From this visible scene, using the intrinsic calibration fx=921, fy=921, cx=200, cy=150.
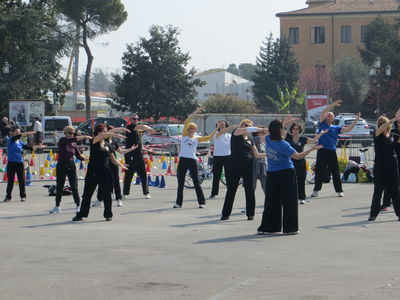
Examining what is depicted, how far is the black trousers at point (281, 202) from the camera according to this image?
42.5 ft

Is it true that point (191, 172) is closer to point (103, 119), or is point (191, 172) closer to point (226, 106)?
point (103, 119)

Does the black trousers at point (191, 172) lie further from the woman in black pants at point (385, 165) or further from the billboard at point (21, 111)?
the billboard at point (21, 111)

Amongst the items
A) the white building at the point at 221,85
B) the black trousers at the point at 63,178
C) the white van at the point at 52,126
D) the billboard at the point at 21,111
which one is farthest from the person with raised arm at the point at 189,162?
the white building at the point at 221,85

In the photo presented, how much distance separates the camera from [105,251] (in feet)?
37.4

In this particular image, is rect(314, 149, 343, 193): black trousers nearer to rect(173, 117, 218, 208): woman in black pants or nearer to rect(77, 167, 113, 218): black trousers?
rect(173, 117, 218, 208): woman in black pants

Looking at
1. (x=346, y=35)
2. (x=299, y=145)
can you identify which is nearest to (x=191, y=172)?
(x=299, y=145)

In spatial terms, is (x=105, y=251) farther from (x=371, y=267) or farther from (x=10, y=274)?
(x=371, y=267)

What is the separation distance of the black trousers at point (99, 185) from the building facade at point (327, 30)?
89.0 meters

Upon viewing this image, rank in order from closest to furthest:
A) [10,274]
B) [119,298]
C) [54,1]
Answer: [119,298] → [10,274] → [54,1]

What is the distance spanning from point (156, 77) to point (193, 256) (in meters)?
54.6

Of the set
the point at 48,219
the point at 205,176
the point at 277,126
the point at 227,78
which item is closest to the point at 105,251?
the point at 277,126

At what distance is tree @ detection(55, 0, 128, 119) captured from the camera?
66.1m

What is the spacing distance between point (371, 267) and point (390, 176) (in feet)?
16.0

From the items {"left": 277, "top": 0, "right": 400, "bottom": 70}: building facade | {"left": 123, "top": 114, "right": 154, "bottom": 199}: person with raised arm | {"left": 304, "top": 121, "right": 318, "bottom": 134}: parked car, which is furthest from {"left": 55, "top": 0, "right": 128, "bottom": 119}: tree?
{"left": 123, "top": 114, "right": 154, "bottom": 199}: person with raised arm
